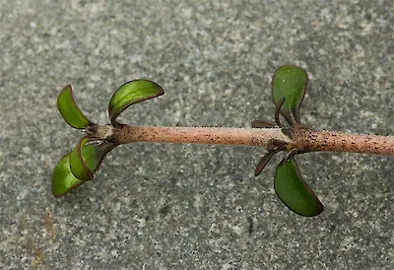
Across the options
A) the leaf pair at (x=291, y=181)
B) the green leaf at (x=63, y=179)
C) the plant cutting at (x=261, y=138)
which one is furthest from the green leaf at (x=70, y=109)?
the leaf pair at (x=291, y=181)

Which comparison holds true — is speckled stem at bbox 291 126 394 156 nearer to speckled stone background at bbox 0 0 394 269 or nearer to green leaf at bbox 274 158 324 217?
green leaf at bbox 274 158 324 217

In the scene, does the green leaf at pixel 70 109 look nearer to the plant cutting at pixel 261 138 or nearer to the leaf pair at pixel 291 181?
the plant cutting at pixel 261 138

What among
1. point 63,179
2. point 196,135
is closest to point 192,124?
point 196,135

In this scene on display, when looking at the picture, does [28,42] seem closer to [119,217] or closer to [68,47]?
[68,47]

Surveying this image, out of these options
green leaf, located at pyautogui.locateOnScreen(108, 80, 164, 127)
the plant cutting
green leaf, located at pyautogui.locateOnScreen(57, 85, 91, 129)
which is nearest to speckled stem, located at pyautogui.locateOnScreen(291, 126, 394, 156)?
the plant cutting

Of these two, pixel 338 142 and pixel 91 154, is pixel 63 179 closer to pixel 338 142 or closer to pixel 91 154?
pixel 91 154

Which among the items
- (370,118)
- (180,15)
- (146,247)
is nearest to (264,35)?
(180,15)
